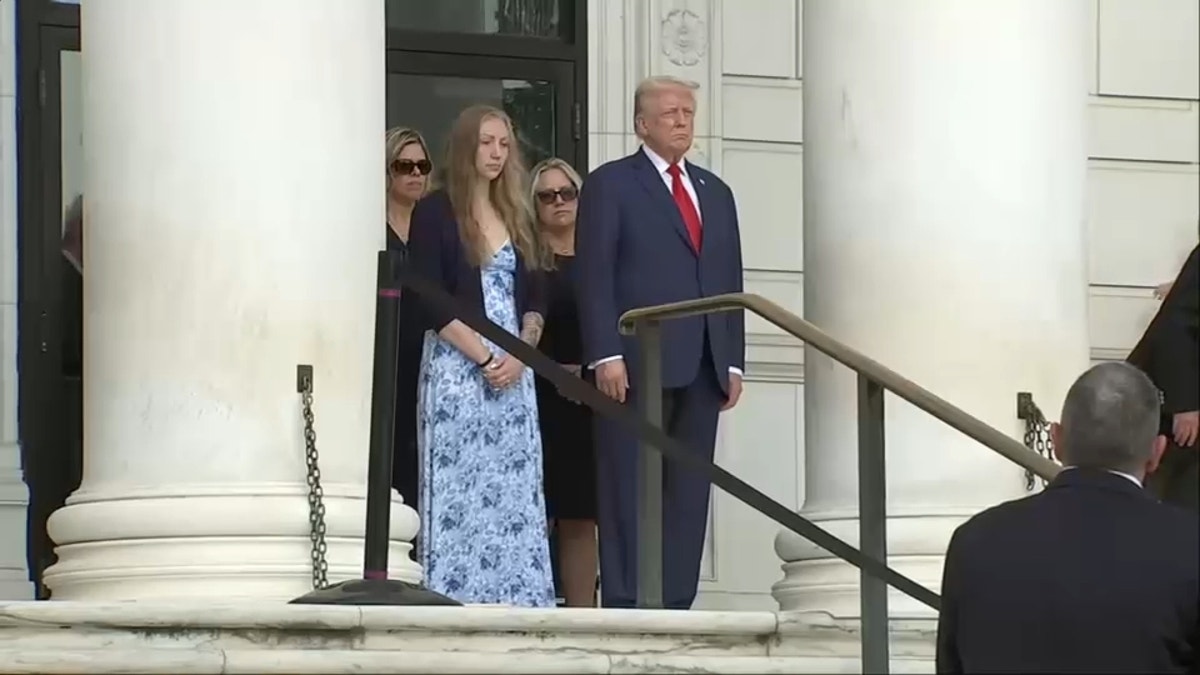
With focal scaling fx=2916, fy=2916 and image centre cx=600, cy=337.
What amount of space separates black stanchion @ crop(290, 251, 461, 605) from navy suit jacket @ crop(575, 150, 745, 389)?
127 centimetres

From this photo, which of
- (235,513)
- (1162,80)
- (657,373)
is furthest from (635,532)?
(1162,80)

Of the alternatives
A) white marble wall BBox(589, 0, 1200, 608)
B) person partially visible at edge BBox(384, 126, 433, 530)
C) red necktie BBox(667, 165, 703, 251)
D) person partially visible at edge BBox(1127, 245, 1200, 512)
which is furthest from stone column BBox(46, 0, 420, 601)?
white marble wall BBox(589, 0, 1200, 608)

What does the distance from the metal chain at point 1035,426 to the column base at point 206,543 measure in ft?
6.79

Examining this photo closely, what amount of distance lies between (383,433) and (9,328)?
3.64 metres

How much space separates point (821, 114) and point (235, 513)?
2.45 m

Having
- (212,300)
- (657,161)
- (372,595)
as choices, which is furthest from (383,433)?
(657,161)

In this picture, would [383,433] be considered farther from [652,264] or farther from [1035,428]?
[1035,428]

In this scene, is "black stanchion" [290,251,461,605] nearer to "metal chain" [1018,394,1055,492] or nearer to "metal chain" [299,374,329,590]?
"metal chain" [299,374,329,590]

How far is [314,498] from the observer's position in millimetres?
8242

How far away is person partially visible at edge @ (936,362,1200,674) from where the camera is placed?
5973 mm

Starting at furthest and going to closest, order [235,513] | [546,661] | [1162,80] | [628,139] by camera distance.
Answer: [1162,80]
[628,139]
[235,513]
[546,661]

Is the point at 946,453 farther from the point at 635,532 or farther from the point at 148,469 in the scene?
the point at 148,469

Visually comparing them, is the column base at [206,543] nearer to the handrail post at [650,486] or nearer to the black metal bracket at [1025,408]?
the handrail post at [650,486]

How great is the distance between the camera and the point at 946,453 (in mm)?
9062
